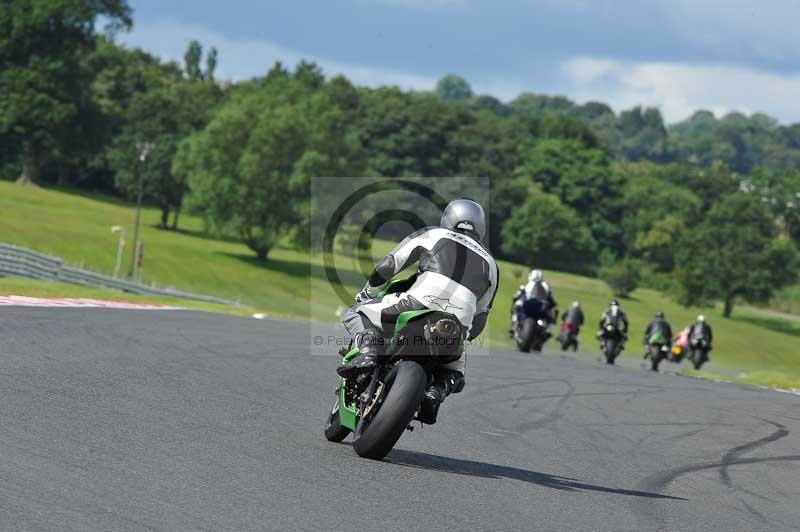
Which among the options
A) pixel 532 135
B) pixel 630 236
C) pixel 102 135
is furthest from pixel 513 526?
pixel 532 135

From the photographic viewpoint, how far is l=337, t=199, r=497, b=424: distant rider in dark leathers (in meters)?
8.11

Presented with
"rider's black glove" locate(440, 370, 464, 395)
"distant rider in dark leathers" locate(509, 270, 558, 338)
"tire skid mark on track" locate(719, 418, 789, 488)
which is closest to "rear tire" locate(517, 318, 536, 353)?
"distant rider in dark leathers" locate(509, 270, 558, 338)

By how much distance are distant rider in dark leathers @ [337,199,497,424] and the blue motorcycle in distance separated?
1805 cm

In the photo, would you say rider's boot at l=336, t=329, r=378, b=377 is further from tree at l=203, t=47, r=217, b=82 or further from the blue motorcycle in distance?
tree at l=203, t=47, r=217, b=82

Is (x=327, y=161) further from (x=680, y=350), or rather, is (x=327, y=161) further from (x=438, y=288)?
(x=438, y=288)

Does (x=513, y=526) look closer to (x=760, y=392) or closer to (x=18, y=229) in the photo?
(x=760, y=392)

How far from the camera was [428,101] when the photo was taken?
136 meters

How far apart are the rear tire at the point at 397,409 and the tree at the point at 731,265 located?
9519 centimetres

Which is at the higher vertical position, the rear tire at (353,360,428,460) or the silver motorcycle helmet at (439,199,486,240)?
the silver motorcycle helmet at (439,199,486,240)

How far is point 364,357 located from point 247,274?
6514 centimetres

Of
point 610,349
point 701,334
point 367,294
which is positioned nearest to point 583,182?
point 701,334

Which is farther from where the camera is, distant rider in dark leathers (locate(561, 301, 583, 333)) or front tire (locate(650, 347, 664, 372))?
distant rider in dark leathers (locate(561, 301, 583, 333))

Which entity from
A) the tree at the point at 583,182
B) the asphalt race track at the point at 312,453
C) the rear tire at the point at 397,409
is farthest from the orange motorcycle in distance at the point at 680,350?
the tree at the point at 583,182

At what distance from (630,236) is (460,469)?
12479 cm
